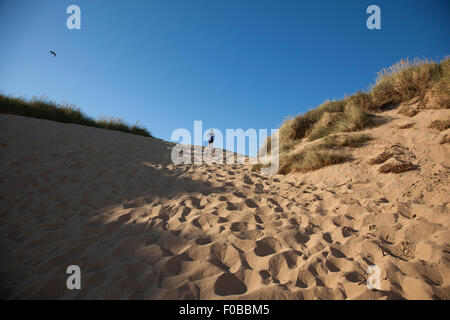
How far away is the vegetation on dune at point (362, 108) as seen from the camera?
16.9 feet

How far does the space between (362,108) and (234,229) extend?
572 cm

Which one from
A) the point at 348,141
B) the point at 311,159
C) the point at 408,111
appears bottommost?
the point at 311,159

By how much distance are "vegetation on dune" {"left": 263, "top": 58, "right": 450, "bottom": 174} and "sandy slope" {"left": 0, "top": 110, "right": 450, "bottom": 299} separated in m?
0.47

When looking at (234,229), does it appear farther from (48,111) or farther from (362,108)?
(48,111)

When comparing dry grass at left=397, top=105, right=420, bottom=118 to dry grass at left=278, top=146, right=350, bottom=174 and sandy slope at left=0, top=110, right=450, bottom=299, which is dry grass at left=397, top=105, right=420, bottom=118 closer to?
sandy slope at left=0, top=110, right=450, bottom=299

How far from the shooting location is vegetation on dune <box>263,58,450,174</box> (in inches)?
203

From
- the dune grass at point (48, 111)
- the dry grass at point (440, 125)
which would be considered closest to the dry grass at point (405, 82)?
the dry grass at point (440, 125)

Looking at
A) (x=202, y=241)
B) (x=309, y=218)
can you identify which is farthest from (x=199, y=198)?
(x=309, y=218)

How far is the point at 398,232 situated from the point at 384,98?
562cm

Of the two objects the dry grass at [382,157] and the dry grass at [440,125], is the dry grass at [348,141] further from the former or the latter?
the dry grass at [440,125]

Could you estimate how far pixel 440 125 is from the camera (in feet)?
14.3

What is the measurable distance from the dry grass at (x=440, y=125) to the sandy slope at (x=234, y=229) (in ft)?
0.70

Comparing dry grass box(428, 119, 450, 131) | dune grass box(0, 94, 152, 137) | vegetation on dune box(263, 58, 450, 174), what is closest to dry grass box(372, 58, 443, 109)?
vegetation on dune box(263, 58, 450, 174)

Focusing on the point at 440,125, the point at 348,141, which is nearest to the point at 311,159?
the point at 348,141
